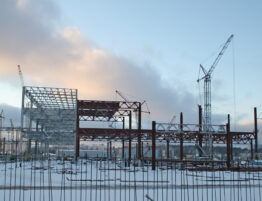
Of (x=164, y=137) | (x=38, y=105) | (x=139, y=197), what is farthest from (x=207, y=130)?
(x=139, y=197)

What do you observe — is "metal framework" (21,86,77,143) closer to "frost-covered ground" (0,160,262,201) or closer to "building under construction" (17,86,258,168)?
"building under construction" (17,86,258,168)

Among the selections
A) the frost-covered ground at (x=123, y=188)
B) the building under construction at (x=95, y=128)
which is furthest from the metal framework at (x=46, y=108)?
the frost-covered ground at (x=123, y=188)

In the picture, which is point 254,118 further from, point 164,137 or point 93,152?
point 93,152

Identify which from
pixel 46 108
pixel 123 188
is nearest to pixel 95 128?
pixel 46 108

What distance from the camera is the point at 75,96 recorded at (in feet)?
135

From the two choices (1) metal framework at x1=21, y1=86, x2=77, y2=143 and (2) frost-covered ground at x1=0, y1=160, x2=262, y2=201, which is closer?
(2) frost-covered ground at x1=0, y1=160, x2=262, y2=201

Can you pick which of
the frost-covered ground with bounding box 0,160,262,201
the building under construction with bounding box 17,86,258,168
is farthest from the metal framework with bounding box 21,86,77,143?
the frost-covered ground with bounding box 0,160,262,201

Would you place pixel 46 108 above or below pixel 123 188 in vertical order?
above

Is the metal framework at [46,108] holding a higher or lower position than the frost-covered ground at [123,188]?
higher

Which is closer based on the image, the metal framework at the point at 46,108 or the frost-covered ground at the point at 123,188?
the frost-covered ground at the point at 123,188

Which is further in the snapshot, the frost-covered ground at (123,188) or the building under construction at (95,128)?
the building under construction at (95,128)

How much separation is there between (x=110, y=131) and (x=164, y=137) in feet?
29.5

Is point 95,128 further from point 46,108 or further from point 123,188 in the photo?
point 123,188

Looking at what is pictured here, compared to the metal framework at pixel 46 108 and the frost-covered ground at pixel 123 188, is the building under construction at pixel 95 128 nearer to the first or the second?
the metal framework at pixel 46 108
